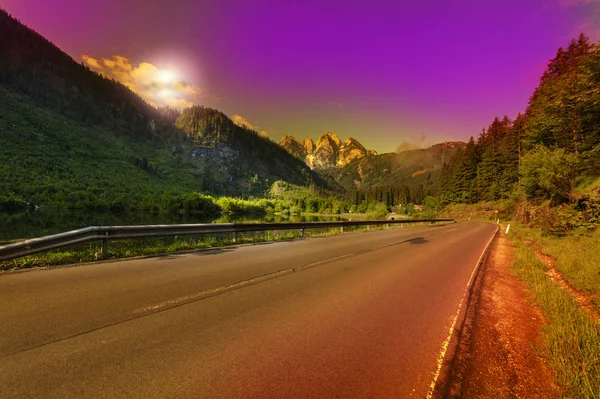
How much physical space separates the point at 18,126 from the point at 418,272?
577 feet

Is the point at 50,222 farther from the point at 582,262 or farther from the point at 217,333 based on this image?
the point at 582,262

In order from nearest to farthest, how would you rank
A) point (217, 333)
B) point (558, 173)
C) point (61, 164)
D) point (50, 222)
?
1. point (217, 333)
2. point (558, 173)
3. point (50, 222)
4. point (61, 164)

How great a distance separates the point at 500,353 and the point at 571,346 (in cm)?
97

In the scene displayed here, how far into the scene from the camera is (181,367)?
284cm

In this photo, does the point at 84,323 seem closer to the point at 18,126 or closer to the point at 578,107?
the point at 578,107

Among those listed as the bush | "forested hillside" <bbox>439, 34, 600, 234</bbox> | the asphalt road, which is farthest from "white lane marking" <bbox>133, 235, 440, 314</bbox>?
the bush

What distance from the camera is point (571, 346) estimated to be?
3807 mm

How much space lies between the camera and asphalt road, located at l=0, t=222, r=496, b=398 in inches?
103

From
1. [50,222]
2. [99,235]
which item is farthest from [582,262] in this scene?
[50,222]

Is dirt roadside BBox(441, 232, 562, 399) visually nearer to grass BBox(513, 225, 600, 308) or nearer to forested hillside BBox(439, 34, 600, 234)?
grass BBox(513, 225, 600, 308)

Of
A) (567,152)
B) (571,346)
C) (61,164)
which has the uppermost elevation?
(61,164)

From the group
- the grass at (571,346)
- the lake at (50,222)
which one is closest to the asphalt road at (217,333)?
the grass at (571,346)

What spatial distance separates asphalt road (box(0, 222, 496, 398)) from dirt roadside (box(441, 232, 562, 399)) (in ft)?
1.00

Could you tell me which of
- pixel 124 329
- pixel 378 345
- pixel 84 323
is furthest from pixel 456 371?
pixel 84 323
